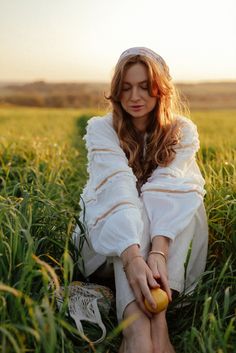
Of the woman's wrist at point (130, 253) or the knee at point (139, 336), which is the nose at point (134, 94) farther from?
the knee at point (139, 336)

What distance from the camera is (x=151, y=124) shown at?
114 inches

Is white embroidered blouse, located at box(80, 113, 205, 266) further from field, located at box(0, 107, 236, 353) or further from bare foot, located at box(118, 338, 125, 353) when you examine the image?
bare foot, located at box(118, 338, 125, 353)

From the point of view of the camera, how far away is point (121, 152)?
2736 millimetres

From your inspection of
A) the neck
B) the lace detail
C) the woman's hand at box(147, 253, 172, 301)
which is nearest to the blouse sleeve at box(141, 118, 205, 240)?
the woman's hand at box(147, 253, 172, 301)

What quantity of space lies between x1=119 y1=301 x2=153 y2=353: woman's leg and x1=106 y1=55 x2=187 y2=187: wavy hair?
2.62 ft

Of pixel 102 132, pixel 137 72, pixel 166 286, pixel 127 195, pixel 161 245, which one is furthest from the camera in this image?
pixel 102 132

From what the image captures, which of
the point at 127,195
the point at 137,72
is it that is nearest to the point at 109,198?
the point at 127,195

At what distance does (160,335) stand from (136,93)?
1105mm

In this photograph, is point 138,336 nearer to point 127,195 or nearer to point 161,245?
point 161,245

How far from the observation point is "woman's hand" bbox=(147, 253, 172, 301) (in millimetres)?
2205

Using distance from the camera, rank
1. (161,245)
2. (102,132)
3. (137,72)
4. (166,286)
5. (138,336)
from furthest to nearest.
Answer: (102,132) < (137,72) < (161,245) < (166,286) < (138,336)

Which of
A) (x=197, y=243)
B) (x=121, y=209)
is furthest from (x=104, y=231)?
(x=197, y=243)

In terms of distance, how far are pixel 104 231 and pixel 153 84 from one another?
29.2 inches

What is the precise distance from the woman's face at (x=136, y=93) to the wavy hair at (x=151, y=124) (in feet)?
0.07
